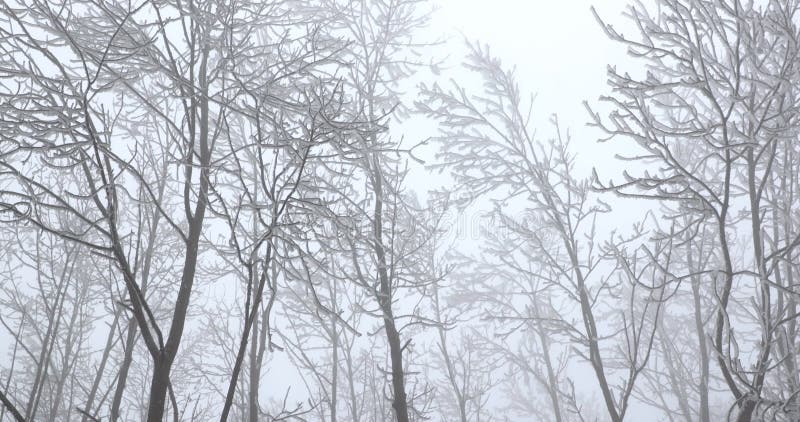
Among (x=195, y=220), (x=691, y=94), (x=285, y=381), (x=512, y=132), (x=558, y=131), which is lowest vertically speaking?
(x=195, y=220)

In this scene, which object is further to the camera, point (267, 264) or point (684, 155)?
point (684, 155)

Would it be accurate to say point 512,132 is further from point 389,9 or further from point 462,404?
point 462,404

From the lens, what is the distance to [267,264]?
1.62 metres

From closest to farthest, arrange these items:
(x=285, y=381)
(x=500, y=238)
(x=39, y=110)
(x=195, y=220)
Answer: (x=39, y=110) < (x=195, y=220) < (x=500, y=238) < (x=285, y=381)

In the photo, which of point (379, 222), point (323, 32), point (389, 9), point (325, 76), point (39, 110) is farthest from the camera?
point (389, 9)

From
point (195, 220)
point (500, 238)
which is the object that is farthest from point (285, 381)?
point (195, 220)

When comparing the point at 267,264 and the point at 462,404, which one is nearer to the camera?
the point at 267,264

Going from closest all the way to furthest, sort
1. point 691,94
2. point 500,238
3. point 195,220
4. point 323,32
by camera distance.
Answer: point 195,220
point 323,32
point 691,94
point 500,238

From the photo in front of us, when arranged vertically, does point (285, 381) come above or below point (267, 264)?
above

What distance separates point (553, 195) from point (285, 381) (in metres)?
131

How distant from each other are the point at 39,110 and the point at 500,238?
1104 centimetres

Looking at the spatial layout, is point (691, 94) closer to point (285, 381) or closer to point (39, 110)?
point (39, 110)

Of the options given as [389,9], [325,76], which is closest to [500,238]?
[389,9]

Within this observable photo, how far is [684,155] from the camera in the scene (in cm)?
663
